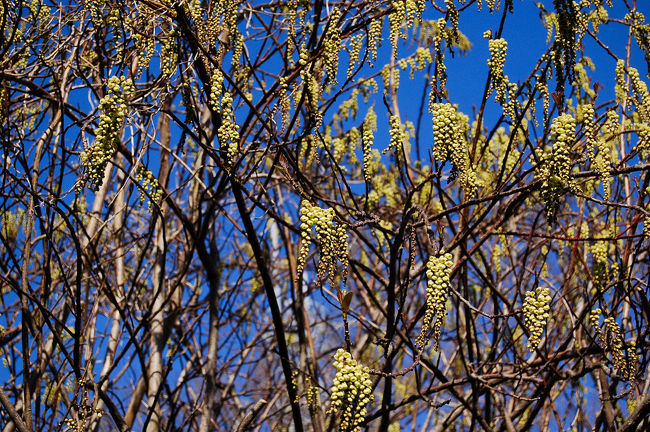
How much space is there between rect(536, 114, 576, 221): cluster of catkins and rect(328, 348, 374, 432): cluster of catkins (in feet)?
2.46

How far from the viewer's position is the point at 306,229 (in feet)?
6.14

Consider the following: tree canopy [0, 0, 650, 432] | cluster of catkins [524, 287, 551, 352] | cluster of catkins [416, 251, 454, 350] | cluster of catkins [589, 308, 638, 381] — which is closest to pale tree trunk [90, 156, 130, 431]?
tree canopy [0, 0, 650, 432]

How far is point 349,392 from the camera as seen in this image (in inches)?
65.7

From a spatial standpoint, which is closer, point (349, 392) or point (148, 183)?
point (349, 392)

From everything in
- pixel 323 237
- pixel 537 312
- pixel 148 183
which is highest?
pixel 148 183

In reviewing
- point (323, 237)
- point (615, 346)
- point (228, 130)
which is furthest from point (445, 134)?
point (615, 346)

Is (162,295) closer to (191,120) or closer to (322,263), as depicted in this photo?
(191,120)

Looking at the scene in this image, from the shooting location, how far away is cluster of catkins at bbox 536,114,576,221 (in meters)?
1.94

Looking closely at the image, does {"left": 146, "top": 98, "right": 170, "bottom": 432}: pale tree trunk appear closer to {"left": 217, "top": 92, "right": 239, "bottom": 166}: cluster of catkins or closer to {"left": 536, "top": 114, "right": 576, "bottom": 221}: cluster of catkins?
{"left": 217, "top": 92, "right": 239, "bottom": 166}: cluster of catkins

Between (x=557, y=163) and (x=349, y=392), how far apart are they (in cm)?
92

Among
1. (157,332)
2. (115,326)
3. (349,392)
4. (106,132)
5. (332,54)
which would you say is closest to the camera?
(349,392)

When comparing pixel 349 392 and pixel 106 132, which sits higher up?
pixel 106 132

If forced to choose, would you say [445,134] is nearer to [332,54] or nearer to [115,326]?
[332,54]

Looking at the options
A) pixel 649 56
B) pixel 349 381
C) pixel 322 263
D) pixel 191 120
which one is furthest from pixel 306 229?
pixel 649 56
